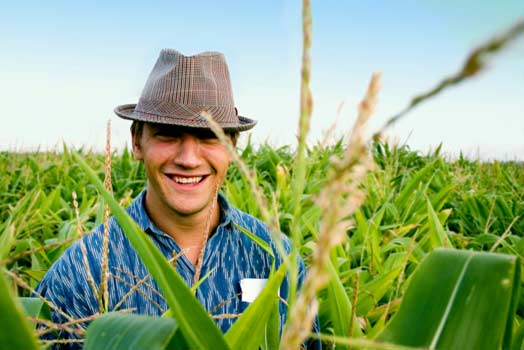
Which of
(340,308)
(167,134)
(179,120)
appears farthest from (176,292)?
(167,134)

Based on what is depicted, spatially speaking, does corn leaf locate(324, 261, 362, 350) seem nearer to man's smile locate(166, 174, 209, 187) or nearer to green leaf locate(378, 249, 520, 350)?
green leaf locate(378, 249, 520, 350)

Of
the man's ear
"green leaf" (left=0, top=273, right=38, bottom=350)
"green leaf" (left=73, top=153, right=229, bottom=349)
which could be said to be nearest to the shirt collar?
the man's ear

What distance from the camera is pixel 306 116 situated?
33 centimetres

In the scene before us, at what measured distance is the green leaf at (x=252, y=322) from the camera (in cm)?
73

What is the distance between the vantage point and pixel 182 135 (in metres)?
2.19

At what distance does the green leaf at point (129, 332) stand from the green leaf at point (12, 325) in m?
0.16

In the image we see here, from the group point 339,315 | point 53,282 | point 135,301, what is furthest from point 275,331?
point 53,282

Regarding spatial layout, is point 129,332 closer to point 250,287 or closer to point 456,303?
point 456,303

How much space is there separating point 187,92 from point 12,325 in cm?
195

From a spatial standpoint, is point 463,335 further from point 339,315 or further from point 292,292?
point 339,315

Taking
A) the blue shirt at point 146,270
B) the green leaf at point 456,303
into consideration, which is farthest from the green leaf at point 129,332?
the blue shirt at point 146,270

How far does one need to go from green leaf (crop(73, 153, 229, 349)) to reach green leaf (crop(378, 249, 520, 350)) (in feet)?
0.76

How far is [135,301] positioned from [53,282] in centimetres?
29

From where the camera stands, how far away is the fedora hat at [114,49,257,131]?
221 centimetres
